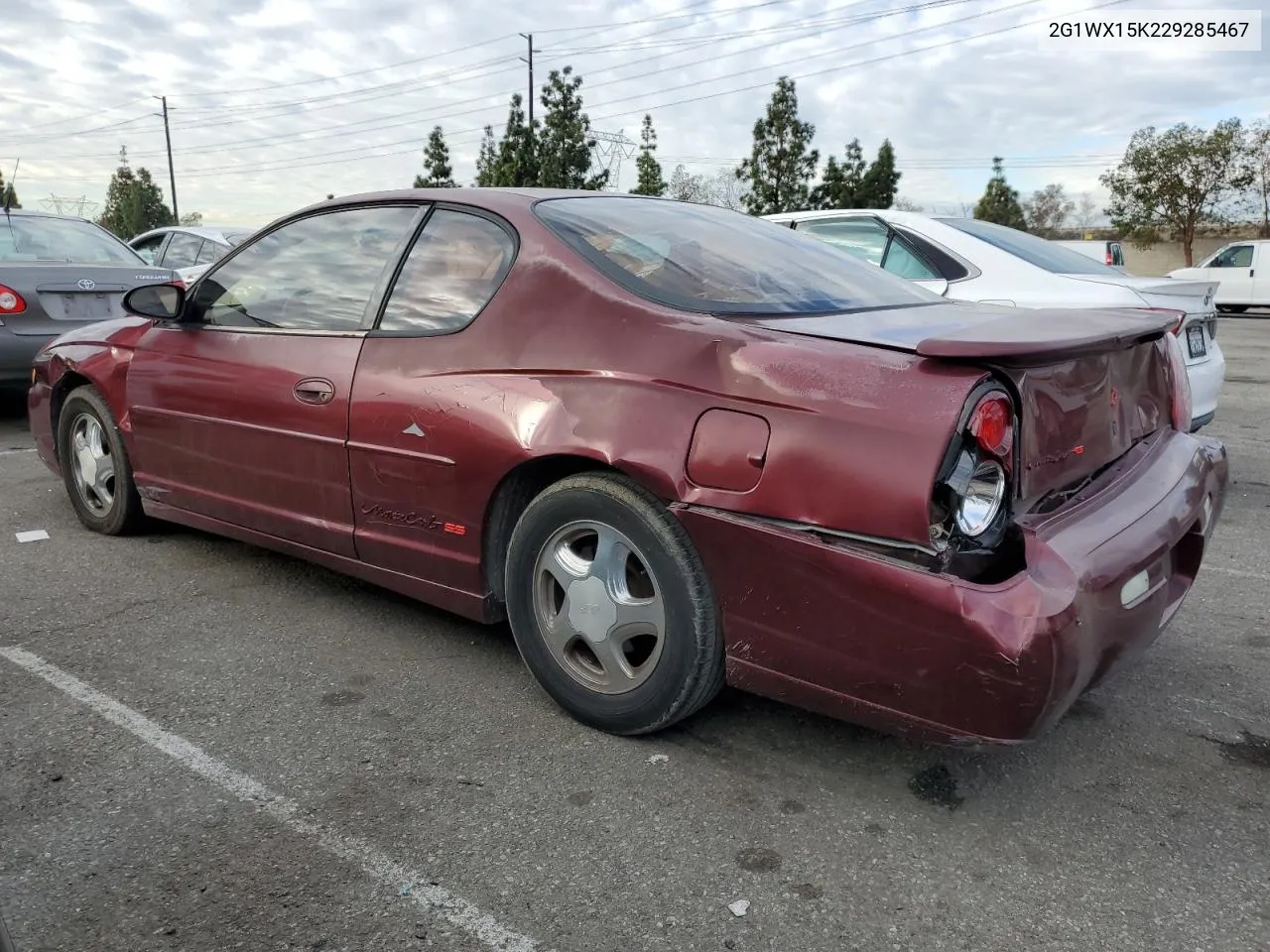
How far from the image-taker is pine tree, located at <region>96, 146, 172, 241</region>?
6391cm

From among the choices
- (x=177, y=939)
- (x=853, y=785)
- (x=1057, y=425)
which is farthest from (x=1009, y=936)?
(x=177, y=939)

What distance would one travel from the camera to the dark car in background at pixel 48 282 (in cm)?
667

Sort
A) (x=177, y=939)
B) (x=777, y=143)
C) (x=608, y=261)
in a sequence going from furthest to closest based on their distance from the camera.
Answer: (x=777, y=143), (x=608, y=261), (x=177, y=939)

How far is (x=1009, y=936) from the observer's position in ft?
6.54

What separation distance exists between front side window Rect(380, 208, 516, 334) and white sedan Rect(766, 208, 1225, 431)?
318 centimetres

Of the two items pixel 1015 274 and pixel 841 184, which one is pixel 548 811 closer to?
pixel 1015 274

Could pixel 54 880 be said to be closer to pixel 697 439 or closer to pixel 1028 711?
pixel 697 439

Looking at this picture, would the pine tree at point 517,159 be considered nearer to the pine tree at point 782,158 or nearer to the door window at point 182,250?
the pine tree at point 782,158

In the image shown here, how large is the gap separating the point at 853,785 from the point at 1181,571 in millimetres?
1042

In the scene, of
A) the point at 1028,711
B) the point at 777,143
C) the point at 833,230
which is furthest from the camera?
the point at 777,143

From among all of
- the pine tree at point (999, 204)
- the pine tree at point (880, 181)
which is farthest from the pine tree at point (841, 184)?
the pine tree at point (999, 204)

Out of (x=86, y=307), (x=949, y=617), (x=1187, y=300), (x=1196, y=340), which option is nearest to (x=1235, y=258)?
(x=1187, y=300)

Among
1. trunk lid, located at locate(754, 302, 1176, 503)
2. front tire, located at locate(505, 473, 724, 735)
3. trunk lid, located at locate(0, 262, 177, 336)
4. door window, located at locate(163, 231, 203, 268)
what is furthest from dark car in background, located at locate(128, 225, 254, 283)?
trunk lid, located at locate(754, 302, 1176, 503)

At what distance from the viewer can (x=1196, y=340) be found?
5.40 metres
